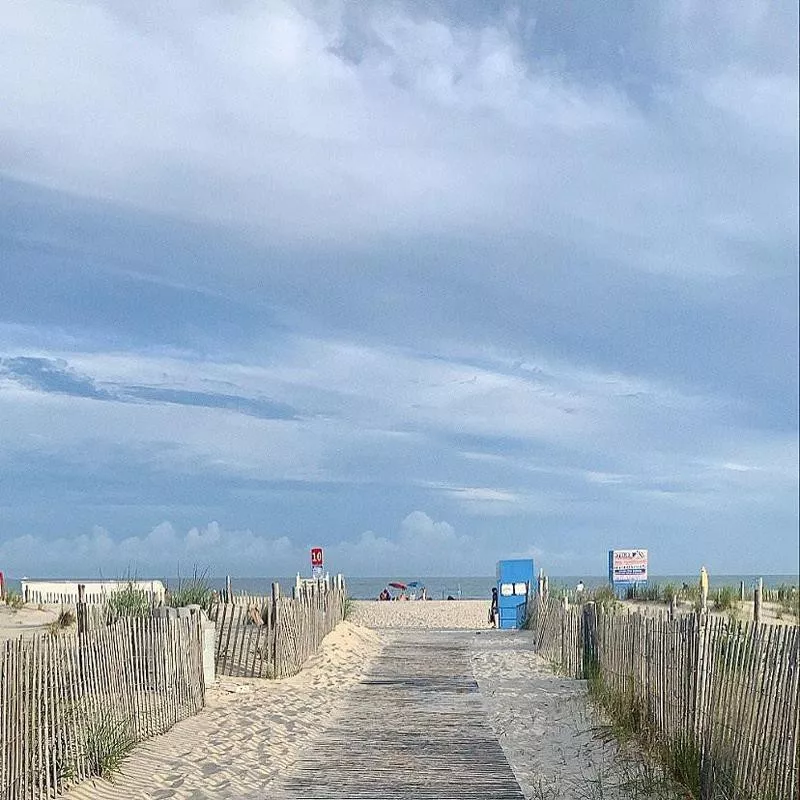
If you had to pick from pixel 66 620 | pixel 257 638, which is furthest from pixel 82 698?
pixel 66 620

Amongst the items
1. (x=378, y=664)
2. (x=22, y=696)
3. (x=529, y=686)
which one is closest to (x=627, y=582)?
(x=378, y=664)

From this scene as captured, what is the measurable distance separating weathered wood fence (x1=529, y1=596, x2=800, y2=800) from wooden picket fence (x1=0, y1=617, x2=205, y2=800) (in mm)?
4598

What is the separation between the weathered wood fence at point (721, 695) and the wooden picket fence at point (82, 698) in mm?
4598

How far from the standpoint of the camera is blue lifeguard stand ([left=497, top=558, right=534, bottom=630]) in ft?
88.3

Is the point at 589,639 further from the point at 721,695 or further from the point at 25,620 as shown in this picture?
the point at 25,620

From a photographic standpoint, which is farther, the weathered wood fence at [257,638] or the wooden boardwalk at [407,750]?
the weathered wood fence at [257,638]

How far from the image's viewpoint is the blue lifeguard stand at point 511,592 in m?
26.9

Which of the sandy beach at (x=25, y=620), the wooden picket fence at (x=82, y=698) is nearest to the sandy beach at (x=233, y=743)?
the wooden picket fence at (x=82, y=698)

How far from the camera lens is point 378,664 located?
17328 millimetres

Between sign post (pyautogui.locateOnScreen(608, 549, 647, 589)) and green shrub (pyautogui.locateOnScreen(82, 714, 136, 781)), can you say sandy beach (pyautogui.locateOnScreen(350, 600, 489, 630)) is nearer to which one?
sign post (pyautogui.locateOnScreen(608, 549, 647, 589))

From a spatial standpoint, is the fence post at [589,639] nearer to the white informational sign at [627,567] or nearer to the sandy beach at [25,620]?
the sandy beach at [25,620]

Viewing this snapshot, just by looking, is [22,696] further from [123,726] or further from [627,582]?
[627,582]

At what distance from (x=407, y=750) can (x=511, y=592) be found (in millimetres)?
17910

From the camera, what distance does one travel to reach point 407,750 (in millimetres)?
9508
